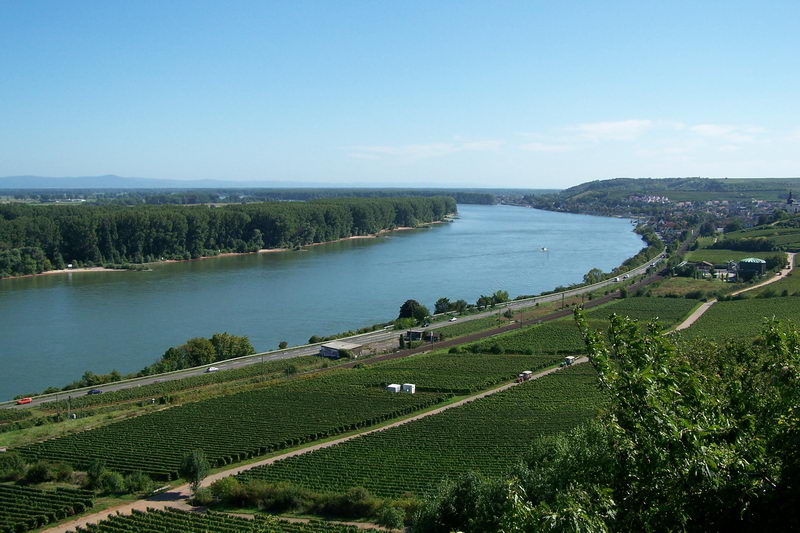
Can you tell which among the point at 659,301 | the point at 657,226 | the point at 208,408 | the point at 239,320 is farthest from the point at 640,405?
the point at 657,226

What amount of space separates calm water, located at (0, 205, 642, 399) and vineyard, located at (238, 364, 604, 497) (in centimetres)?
1289

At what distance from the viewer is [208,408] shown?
2078cm

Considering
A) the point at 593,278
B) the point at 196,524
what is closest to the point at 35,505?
the point at 196,524

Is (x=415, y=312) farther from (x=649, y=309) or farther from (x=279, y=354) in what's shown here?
(x=649, y=309)

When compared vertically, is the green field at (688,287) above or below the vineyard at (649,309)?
above

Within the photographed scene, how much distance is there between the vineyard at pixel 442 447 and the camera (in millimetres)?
14359

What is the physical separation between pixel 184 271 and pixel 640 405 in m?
50.7

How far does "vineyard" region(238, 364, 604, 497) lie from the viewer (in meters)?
14.4

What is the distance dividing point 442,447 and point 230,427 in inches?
233

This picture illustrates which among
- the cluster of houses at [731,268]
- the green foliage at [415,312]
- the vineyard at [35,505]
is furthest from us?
the cluster of houses at [731,268]

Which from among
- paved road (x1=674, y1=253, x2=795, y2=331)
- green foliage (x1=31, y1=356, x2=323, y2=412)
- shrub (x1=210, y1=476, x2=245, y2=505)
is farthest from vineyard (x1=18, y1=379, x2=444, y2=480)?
paved road (x1=674, y1=253, x2=795, y2=331)

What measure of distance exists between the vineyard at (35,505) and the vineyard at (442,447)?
3.28 metres

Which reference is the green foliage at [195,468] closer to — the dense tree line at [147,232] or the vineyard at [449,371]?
the vineyard at [449,371]

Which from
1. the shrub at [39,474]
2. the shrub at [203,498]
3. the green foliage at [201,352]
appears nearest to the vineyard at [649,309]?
the green foliage at [201,352]
